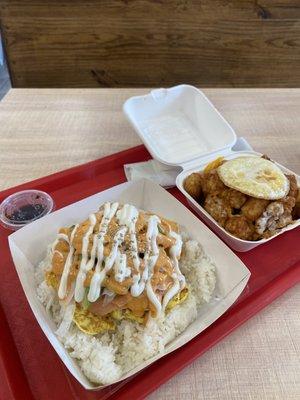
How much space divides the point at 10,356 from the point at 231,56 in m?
2.52

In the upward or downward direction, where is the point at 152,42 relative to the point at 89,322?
upward

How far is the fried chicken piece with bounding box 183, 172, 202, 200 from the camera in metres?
1.22

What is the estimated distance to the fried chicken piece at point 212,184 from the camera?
1.18 metres

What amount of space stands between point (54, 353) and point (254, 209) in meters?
0.70

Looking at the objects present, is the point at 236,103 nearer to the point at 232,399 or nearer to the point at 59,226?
the point at 59,226

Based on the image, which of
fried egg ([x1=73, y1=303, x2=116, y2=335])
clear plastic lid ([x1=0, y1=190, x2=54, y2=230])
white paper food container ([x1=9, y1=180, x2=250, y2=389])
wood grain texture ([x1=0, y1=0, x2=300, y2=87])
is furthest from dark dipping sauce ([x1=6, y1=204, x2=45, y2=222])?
wood grain texture ([x1=0, y1=0, x2=300, y2=87])

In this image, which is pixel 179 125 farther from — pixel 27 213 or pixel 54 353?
pixel 54 353

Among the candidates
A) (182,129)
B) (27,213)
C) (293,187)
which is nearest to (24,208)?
(27,213)

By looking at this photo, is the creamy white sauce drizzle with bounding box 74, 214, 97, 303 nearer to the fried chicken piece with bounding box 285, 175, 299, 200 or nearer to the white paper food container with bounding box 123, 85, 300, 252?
the white paper food container with bounding box 123, 85, 300, 252

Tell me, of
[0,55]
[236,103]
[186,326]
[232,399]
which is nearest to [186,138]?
[236,103]

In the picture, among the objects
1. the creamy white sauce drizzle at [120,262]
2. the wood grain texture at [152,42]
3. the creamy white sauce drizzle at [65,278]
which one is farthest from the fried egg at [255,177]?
the wood grain texture at [152,42]

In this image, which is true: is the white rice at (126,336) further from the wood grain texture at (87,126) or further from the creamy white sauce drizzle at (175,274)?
the wood grain texture at (87,126)

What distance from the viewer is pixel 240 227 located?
3.57ft

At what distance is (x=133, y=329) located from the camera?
91 centimetres
